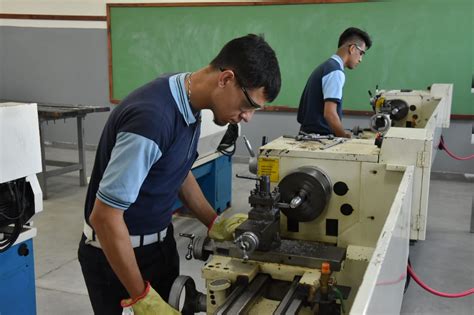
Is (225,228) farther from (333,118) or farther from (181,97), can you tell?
(333,118)

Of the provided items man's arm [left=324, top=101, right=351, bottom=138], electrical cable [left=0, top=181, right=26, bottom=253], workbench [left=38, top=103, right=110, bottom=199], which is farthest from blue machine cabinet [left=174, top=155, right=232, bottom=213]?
electrical cable [left=0, top=181, right=26, bottom=253]

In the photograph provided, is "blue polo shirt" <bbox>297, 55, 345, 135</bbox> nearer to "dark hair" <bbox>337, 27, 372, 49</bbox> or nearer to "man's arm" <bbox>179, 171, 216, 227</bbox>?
"dark hair" <bbox>337, 27, 372, 49</bbox>

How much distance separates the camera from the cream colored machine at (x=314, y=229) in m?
1.16

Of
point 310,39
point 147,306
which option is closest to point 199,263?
point 147,306

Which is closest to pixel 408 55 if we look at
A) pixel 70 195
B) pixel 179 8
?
pixel 179 8

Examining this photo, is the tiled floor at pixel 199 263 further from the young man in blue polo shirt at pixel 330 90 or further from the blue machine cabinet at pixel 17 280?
the young man in blue polo shirt at pixel 330 90

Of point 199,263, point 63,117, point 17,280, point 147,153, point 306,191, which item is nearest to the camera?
point 147,153

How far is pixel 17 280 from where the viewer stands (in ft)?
5.72

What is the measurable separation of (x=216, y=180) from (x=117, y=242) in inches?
93.4

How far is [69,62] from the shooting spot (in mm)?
5652

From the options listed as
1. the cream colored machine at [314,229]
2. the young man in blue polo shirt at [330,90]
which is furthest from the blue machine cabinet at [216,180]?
the cream colored machine at [314,229]

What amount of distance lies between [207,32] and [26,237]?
3.57 metres

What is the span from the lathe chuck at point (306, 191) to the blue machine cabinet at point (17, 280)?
3.10 feet

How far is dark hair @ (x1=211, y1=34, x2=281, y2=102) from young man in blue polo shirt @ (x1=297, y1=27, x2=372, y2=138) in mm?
1501
